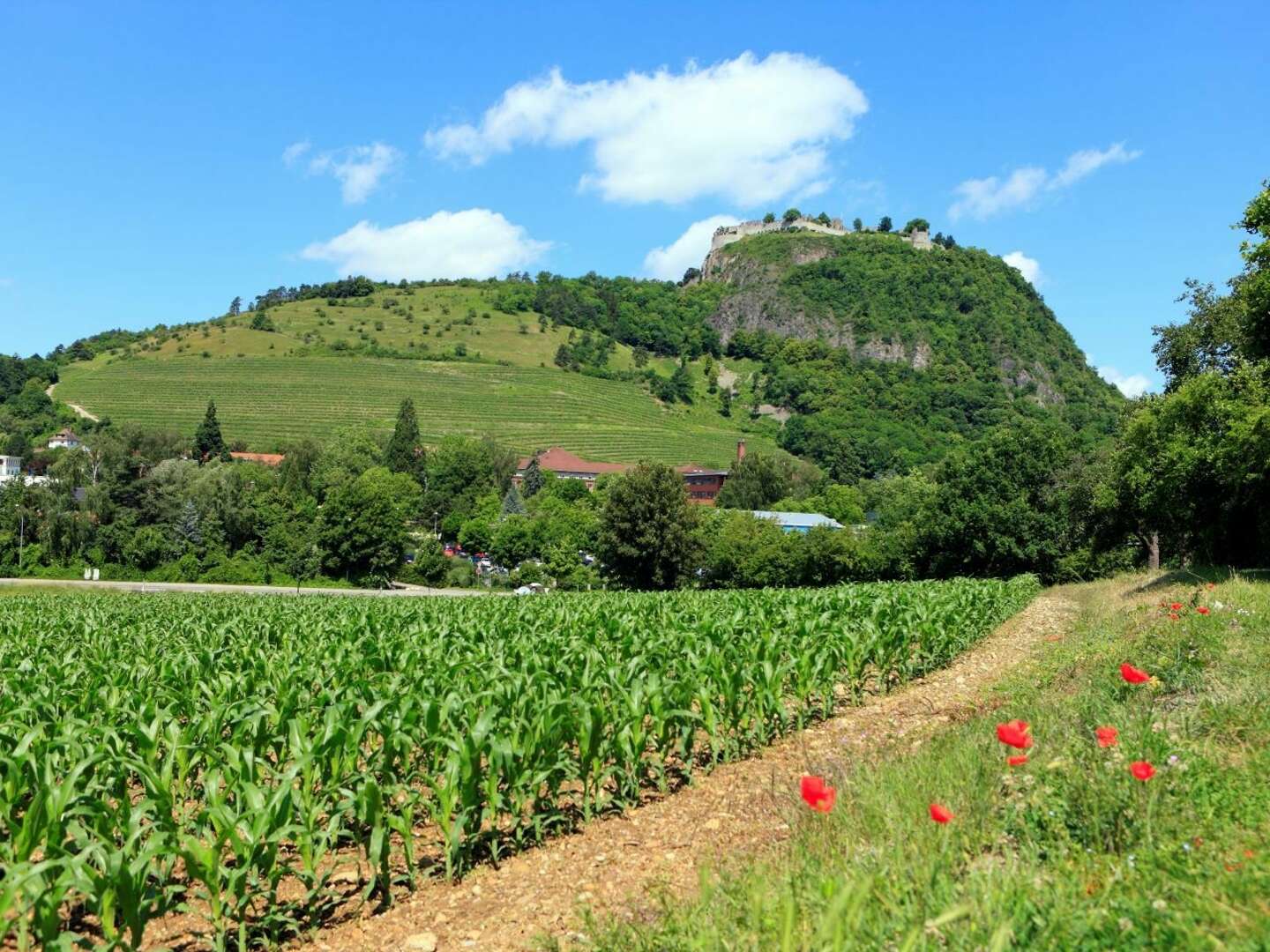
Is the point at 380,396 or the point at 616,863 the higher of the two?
the point at 380,396

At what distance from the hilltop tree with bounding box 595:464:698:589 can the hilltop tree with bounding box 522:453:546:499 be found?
52050 mm

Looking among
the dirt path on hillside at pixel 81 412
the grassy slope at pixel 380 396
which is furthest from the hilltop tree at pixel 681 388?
the dirt path on hillside at pixel 81 412

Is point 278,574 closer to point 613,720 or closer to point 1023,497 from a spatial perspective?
point 1023,497

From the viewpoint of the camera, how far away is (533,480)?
110 m

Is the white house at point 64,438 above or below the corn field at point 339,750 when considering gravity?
above

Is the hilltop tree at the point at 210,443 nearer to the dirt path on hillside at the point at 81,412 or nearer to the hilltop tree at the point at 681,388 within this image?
the dirt path on hillside at the point at 81,412

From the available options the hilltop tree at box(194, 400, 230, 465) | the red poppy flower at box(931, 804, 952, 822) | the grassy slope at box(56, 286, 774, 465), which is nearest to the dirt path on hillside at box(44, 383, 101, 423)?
the grassy slope at box(56, 286, 774, 465)

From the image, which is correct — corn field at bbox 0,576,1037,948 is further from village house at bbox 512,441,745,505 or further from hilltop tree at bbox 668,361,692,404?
hilltop tree at bbox 668,361,692,404

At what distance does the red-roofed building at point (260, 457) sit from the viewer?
326 ft

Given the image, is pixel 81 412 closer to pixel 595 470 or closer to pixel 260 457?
pixel 260 457

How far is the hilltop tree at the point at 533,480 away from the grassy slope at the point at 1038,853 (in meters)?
102

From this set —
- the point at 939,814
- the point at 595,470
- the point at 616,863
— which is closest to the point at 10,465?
the point at 595,470

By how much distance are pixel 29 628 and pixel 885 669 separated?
18.0 meters

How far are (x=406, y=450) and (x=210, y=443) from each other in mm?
Result: 23090
